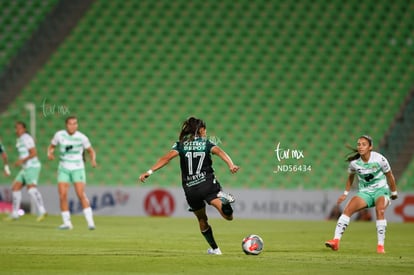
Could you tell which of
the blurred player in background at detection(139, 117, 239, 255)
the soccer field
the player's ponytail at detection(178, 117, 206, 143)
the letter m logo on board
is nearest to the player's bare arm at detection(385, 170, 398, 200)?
the soccer field

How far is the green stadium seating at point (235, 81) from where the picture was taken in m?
24.9

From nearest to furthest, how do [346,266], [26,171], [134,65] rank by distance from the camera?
[346,266] < [26,171] < [134,65]

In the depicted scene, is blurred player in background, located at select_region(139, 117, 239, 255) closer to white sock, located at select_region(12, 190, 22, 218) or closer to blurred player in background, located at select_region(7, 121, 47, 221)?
blurred player in background, located at select_region(7, 121, 47, 221)

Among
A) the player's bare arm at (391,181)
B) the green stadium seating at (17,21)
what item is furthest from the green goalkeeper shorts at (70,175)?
the green stadium seating at (17,21)

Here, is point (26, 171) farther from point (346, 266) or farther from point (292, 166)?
point (346, 266)

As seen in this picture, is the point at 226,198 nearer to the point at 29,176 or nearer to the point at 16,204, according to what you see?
the point at 29,176

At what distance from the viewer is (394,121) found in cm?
2594

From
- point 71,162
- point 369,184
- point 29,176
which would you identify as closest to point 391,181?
point 369,184

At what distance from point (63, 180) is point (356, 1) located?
14515 millimetres

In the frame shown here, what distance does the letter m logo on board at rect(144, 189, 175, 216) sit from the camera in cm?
2397

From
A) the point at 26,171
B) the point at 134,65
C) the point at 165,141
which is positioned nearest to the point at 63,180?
the point at 26,171

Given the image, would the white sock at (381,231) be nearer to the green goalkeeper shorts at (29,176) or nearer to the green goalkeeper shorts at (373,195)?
the green goalkeeper shorts at (373,195)

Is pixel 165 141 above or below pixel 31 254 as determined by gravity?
above

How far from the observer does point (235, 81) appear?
1040 inches
